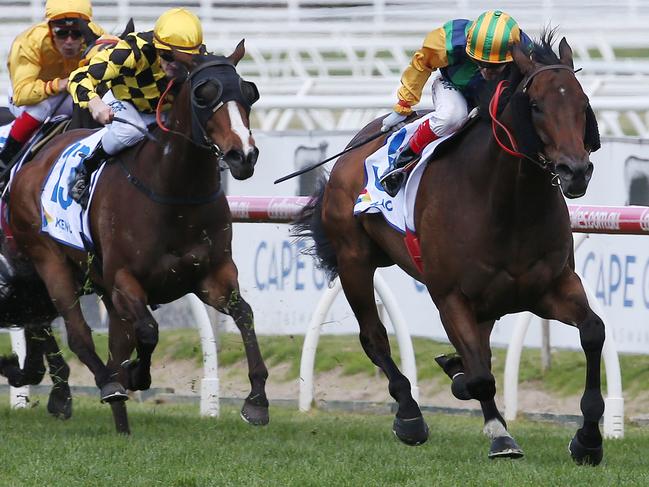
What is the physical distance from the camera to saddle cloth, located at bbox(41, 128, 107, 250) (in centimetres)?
705

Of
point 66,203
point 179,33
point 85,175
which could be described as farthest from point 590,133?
point 66,203

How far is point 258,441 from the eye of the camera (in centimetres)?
660

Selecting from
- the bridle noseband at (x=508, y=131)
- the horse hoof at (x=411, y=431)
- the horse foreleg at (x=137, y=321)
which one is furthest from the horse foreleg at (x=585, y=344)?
the horse foreleg at (x=137, y=321)

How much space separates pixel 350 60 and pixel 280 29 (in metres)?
1.30

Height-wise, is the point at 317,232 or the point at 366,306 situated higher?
the point at 317,232

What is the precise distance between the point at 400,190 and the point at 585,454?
1.46 m

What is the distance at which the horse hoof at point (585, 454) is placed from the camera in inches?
221

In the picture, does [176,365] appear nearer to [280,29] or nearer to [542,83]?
[542,83]

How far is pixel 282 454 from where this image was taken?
20.1 feet

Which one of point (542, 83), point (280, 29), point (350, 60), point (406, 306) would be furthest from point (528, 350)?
point (280, 29)

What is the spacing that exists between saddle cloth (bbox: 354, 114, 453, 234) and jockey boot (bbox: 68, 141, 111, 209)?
4.17ft

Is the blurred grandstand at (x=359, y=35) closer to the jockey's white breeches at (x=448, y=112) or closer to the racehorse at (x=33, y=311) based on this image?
the racehorse at (x=33, y=311)

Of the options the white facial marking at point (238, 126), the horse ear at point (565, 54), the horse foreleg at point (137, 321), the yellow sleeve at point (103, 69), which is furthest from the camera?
the yellow sleeve at point (103, 69)

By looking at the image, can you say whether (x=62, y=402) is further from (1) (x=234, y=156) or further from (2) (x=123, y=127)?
(1) (x=234, y=156)
